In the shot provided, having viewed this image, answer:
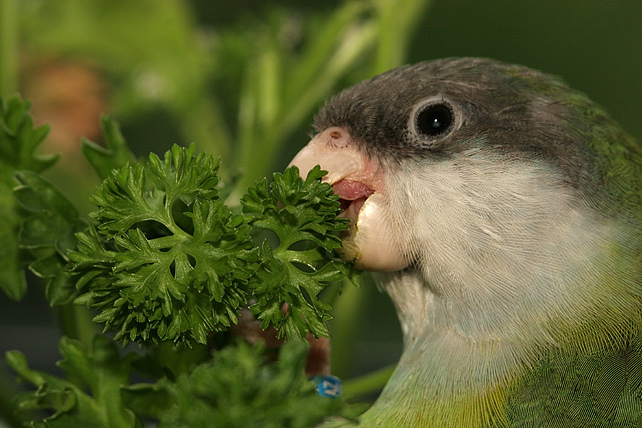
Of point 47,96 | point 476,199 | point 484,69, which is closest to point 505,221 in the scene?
point 476,199

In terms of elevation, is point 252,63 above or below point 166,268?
above

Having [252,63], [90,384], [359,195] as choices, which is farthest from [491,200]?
[252,63]

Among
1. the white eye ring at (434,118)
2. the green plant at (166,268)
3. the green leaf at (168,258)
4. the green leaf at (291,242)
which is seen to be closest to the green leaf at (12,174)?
the green plant at (166,268)

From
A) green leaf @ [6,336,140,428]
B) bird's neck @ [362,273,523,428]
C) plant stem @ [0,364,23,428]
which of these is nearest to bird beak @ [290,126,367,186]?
bird's neck @ [362,273,523,428]

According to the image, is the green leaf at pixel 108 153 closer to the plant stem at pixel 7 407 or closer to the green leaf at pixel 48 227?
the green leaf at pixel 48 227

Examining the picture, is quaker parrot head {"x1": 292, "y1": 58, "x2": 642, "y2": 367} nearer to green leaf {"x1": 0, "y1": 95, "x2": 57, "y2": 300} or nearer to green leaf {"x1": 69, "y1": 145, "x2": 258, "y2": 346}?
green leaf {"x1": 69, "y1": 145, "x2": 258, "y2": 346}

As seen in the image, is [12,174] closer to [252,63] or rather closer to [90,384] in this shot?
[90,384]

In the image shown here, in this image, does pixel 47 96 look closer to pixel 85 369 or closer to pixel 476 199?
pixel 85 369
